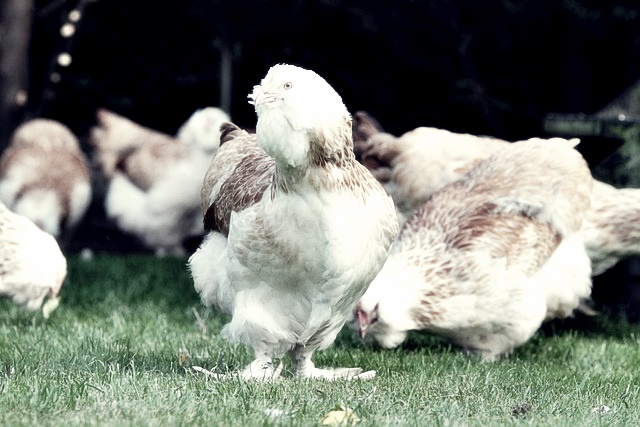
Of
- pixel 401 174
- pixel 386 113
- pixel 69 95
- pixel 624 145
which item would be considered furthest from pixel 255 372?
pixel 69 95

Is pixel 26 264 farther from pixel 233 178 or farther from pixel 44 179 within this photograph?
pixel 44 179

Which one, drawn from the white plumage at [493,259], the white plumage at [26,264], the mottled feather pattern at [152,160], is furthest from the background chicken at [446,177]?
the mottled feather pattern at [152,160]

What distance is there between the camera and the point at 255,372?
4125 millimetres

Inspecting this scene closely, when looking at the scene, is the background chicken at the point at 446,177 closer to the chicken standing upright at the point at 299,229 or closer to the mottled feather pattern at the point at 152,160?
the chicken standing upright at the point at 299,229

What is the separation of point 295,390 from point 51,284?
214 centimetres

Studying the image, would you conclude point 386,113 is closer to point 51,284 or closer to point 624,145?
point 624,145

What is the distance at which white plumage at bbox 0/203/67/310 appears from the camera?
5.41m

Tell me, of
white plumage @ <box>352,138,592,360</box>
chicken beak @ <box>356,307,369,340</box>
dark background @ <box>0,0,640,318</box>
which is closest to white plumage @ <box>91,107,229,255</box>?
dark background @ <box>0,0,640,318</box>

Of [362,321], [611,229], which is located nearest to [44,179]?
[362,321]

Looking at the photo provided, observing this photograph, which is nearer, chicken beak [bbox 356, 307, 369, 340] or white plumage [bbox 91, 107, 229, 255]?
chicken beak [bbox 356, 307, 369, 340]

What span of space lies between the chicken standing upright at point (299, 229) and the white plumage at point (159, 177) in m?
5.06

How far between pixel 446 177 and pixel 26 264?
8.08 ft

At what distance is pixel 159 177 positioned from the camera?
937cm

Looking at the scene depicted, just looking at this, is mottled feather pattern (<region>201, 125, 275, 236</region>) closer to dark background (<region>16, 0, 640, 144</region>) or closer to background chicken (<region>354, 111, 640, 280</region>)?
background chicken (<region>354, 111, 640, 280</region>)
